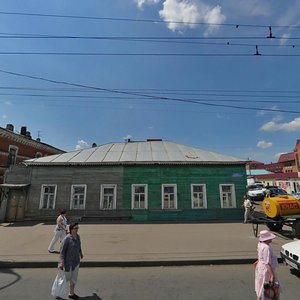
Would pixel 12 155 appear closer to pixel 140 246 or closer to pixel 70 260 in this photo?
pixel 140 246

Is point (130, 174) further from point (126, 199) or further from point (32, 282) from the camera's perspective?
point (32, 282)

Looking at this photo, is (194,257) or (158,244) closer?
(194,257)

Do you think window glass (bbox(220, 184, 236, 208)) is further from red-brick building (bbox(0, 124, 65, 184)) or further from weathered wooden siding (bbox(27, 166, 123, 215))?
red-brick building (bbox(0, 124, 65, 184))

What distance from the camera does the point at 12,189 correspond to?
58.9 ft

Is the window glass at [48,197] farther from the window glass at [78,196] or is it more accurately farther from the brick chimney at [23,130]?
the brick chimney at [23,130]

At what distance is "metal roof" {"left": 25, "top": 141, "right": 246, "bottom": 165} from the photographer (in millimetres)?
18703

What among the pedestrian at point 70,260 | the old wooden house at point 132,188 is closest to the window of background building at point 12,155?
the old wooden house at point 132,188

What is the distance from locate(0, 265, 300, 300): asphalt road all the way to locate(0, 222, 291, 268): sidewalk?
1.17 ft

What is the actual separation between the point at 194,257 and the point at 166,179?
10.3m

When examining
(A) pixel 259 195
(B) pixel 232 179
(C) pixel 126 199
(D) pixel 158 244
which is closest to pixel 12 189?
(C) pixel 126 199

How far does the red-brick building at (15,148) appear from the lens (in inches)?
966

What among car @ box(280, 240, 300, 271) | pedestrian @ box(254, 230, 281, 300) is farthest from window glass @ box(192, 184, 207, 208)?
pedestrian @ box(254, 230, 281, 300)

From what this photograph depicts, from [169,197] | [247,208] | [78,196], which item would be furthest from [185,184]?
[78,196]

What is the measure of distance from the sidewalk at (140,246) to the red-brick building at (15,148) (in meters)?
12.6
